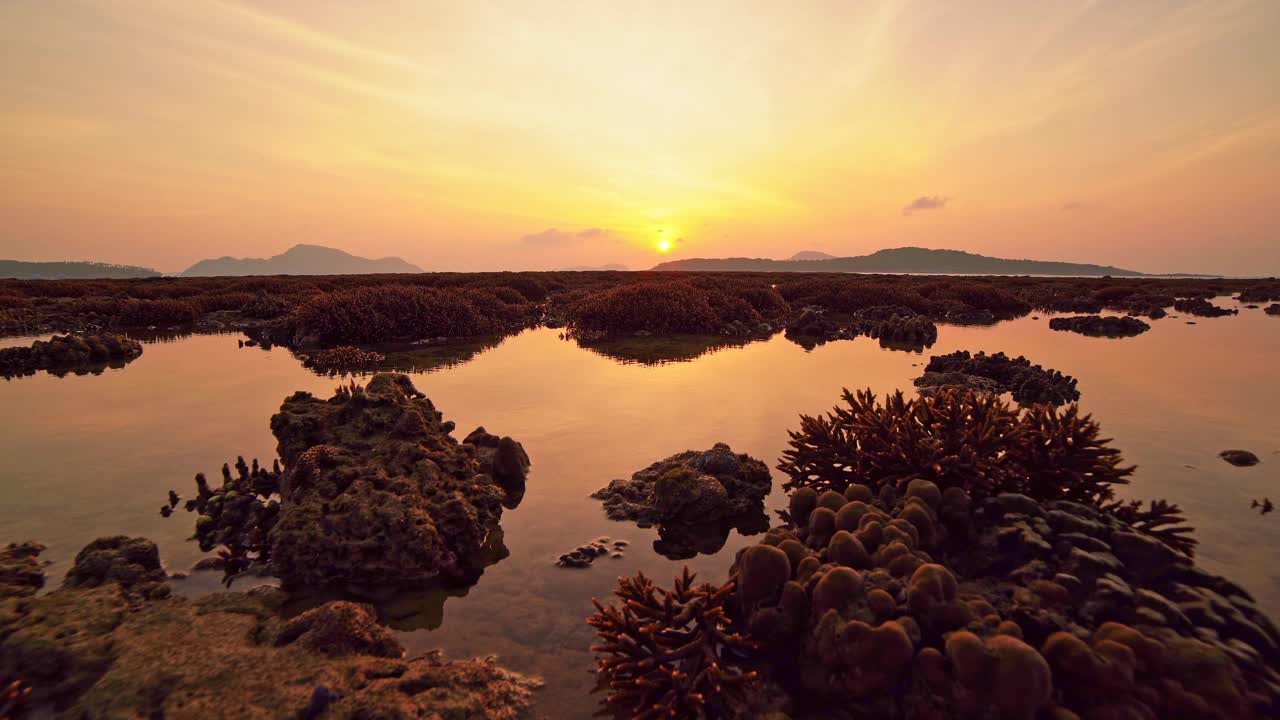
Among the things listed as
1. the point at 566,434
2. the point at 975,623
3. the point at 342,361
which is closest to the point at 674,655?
the point at 975,623

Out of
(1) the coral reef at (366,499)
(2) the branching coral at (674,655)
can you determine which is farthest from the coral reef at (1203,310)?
(1) the coral reef at (366,499)

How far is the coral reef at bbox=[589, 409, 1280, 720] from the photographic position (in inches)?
101

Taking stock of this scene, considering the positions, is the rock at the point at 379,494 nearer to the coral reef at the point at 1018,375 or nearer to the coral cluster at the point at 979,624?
the coral cluster at the point at 979,624

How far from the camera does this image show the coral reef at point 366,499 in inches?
182

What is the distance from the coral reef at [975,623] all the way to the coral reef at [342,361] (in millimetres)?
13123

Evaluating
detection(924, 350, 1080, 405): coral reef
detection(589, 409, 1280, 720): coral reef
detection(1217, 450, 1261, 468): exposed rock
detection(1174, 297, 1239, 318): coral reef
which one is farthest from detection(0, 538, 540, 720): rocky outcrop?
detection(1174, 297, 1239, 318): coral reef

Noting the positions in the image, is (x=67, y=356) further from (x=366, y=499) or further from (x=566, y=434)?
(x=366, y=499)

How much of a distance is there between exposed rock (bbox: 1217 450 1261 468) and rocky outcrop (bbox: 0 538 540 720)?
9042 mm

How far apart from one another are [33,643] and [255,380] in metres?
10.6

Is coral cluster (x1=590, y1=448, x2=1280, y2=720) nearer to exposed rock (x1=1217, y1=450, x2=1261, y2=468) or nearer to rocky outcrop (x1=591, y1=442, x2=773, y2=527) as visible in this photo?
rocky outcrop (x1=591, y1=442, x2=773, y2=527)

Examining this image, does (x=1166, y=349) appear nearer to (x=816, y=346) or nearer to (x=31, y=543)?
(x=816, y=346)

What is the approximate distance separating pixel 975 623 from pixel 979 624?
23 millimetres

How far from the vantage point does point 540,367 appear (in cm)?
1408

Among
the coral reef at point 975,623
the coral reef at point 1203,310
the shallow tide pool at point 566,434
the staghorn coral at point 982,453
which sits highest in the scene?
the staghorn coral at point 982,453
